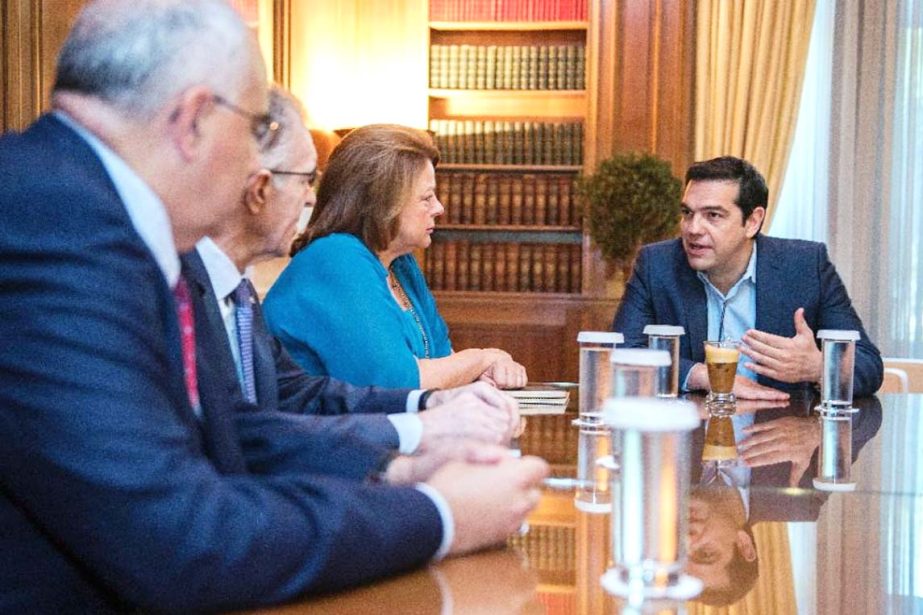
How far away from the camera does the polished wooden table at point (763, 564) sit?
1.10 metres

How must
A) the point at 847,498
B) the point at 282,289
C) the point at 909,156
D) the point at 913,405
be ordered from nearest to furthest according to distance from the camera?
1. the point at 847,498
2. the point at 282,289
3. the point at 913,405
4. the point at 909,156

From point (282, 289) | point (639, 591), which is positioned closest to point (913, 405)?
point (282, 289)

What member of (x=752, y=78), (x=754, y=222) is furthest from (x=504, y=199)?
(x=754, y=222)

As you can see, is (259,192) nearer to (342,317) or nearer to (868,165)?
(342,317)

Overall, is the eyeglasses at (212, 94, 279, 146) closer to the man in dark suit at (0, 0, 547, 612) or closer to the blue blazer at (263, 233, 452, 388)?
the man in dark suit at (0, 0, 547, 612)

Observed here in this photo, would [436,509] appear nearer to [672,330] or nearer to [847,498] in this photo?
[847,498]

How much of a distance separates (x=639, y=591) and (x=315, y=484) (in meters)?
0.34

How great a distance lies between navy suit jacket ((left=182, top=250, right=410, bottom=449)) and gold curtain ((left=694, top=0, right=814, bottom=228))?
13.6ft

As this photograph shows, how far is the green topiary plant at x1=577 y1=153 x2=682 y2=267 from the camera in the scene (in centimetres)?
559

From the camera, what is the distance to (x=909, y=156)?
5.77m

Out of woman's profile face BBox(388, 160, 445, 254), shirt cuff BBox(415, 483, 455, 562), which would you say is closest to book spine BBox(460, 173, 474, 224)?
woman's profile face BBox(388, 160, 445, 254)

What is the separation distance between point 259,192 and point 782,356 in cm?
149

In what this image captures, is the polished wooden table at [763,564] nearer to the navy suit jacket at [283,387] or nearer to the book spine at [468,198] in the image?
the navy suit jacket at [283,387]

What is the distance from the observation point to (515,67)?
241 inches
